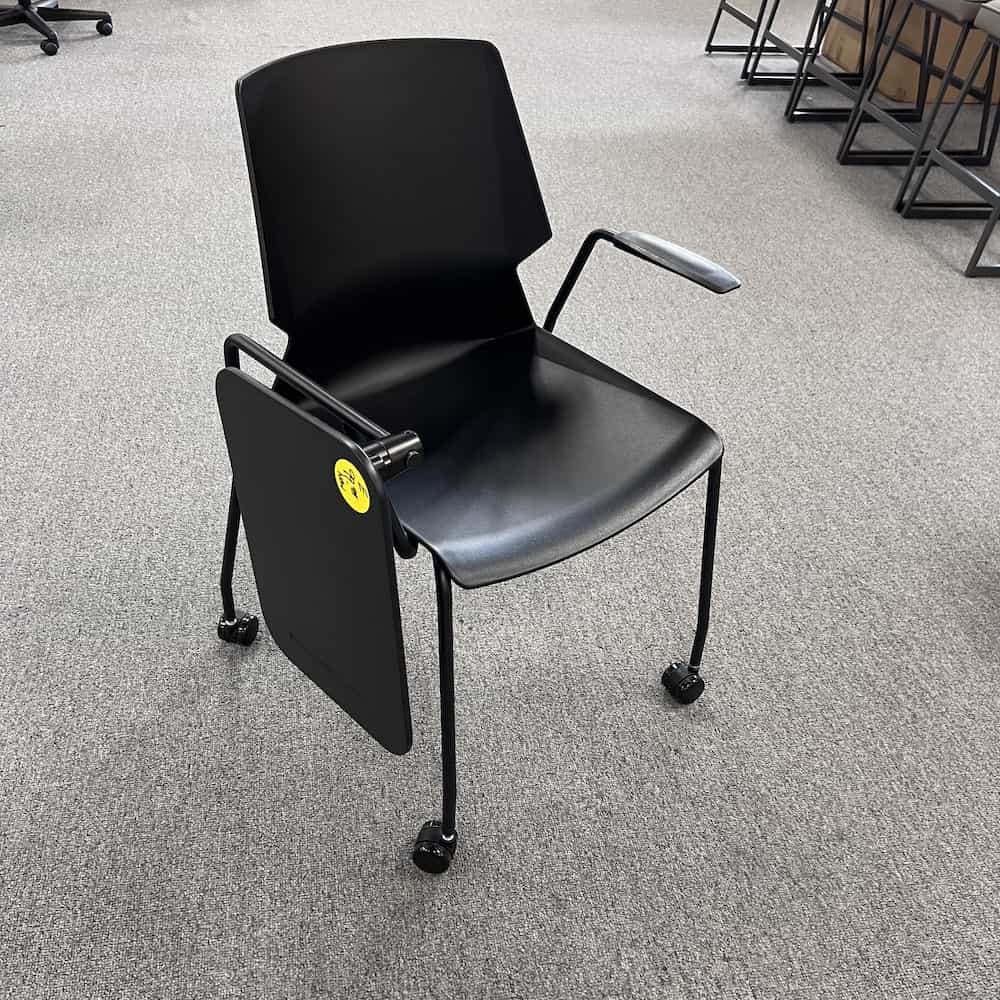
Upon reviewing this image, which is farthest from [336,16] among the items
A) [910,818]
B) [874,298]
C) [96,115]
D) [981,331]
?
[910,818]

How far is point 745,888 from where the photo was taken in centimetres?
129

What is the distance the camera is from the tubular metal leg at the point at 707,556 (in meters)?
1.34

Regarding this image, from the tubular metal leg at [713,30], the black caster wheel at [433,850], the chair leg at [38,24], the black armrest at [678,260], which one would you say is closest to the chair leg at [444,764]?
the black caster wheel at [433,850]

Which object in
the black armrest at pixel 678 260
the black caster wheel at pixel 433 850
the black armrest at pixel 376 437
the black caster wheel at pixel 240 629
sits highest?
the black armrest at pixel 678 260

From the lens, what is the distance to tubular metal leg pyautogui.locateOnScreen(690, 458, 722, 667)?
134 centimetres

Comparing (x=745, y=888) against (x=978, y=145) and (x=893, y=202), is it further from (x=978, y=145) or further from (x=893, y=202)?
(x=978, y=145)

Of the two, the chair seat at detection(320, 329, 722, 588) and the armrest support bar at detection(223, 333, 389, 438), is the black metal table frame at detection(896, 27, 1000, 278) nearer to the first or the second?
the chair seat at detection(320, 329, 722, 588)

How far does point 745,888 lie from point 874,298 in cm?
175

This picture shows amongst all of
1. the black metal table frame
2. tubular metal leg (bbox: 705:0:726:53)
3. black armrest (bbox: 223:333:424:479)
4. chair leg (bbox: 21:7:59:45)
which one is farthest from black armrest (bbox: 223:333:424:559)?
tubular metal leg (bbox: 705:0:726:53)

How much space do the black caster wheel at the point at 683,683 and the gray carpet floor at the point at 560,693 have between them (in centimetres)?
2

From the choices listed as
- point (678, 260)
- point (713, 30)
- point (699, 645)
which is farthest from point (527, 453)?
point (713, 30)

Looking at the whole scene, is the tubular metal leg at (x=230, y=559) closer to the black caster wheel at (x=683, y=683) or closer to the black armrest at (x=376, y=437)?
the black armrest at (x=376, y=437)

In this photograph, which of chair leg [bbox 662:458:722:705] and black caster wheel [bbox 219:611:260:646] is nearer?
chair leg [bbox 662:458:722:705]

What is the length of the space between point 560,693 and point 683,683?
0.19m
